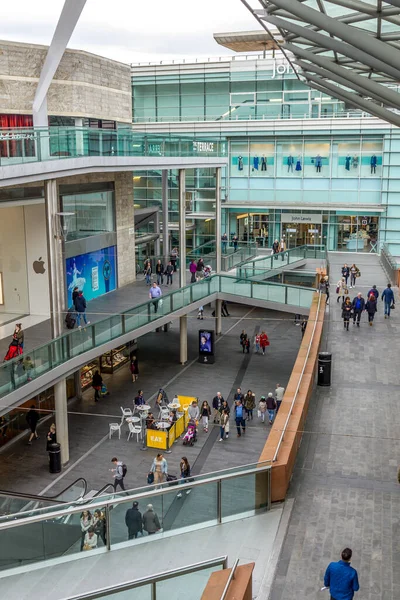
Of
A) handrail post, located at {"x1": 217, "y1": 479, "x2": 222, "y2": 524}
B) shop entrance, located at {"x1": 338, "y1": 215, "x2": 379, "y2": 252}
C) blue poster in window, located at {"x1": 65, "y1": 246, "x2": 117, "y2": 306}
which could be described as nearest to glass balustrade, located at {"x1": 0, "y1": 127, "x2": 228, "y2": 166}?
blue poster in window, located at {"x1": 65, "y1": 246, "x2": 117, "y2": 306}

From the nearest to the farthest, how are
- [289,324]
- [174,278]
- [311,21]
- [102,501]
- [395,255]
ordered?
[102,501] → [311,21] → [174,278] → [289,324] → [395,255]

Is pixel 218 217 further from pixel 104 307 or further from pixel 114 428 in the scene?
pixel 114 428

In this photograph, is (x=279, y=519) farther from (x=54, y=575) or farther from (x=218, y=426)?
(x=218, y=426)

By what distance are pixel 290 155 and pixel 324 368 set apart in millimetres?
31068

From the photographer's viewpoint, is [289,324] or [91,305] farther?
[289,324]

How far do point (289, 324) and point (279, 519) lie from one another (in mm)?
30012

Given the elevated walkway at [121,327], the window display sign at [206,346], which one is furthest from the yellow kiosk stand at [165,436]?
the window display sign at [206,346]

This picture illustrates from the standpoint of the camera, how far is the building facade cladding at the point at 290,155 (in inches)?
1779

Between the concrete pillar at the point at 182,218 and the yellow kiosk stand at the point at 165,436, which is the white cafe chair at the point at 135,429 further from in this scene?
the concrete pillar at the point at 182,218

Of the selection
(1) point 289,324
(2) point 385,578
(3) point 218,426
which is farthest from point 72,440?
(1) point 289,324

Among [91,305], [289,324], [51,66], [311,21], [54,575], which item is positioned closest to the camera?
[54,575]

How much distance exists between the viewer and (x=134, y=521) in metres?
10.4

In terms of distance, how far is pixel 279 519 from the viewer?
11.1 meters

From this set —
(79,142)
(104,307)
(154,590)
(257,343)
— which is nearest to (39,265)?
(104,307)
